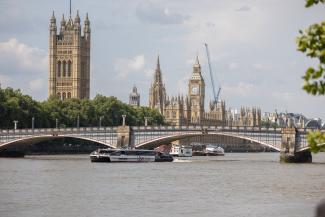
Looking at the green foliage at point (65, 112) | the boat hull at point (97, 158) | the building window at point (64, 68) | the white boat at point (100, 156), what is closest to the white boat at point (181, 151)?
the green foliage at point (65, 112)

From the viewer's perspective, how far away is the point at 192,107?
181375 mm

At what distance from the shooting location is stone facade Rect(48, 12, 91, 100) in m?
151

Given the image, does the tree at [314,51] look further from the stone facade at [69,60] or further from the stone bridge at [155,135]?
the stone facade at [69,60]

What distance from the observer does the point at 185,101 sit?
177 meters

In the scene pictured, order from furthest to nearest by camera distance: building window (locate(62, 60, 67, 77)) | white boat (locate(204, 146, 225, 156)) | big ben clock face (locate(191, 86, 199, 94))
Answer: big ben clock face (locate(191, 86, 199, 94)) → building window (locate(62, 60, 67, 77)) → white boat (locate(204, 146, 225, 156))

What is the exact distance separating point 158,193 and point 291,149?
38.7 metres

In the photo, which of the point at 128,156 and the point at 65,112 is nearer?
the point at 128,156

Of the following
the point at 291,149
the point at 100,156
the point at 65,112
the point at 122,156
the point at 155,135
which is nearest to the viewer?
the point at 100,156

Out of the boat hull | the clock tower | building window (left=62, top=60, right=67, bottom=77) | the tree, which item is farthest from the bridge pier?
the clock tower

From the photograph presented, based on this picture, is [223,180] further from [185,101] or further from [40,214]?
[185,101]

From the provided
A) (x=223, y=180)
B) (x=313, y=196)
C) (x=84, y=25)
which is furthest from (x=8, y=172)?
(x=84, y=25)

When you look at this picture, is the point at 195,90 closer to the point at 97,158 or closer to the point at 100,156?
the point at 100,156

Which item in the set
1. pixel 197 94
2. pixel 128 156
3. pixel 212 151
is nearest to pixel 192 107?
pixel 197 94

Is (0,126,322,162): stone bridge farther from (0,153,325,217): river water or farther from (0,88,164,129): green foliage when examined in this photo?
(0,153,325,217): river water
